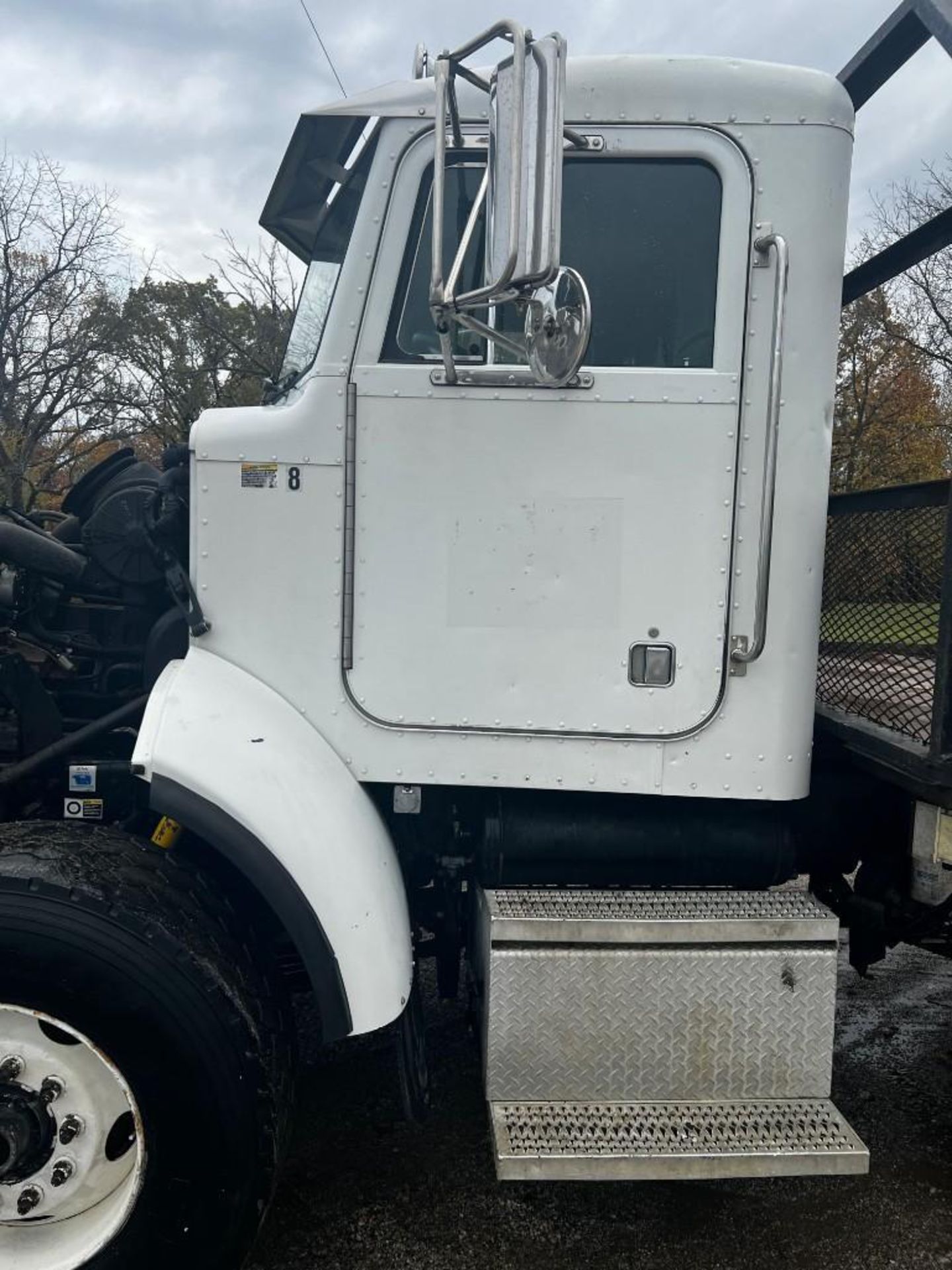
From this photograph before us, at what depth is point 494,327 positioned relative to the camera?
94.0 inches

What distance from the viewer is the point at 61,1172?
2230mm

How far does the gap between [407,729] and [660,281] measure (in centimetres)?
131

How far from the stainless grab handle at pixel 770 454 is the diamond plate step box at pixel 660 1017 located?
0.72 m

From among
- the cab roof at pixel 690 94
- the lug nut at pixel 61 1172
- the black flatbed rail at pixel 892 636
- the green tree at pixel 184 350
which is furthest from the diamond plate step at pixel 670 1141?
the green tree at pixel 184 350

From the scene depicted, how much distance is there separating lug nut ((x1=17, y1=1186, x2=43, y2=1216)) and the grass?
245cm

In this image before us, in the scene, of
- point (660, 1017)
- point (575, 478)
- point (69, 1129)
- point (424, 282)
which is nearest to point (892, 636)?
point (575, 478)

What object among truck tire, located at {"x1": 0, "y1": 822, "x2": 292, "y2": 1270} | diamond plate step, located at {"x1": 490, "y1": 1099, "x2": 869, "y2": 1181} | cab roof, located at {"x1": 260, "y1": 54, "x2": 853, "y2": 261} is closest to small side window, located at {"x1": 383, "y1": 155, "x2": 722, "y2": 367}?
cab roof, located at {"x1": 260, "y1": 54, "x2": 853, "y2": 261}

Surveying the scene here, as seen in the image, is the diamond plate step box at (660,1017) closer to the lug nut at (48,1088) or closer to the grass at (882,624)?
the grass at (882,624)

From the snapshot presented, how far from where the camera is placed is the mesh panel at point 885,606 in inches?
103

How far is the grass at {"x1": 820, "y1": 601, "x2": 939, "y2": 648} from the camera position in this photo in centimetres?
266

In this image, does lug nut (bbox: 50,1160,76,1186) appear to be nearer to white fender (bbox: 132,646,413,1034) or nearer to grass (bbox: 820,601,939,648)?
white fender (bbox: 132,646,413,1034)

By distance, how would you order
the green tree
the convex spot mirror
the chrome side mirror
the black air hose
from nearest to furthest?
1. the chrome side mirror
2. the convex spot mirror
3. the black air hose
4. the green tree

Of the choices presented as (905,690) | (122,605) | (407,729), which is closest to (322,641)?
(407,729)

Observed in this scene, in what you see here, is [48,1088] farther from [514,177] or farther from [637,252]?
[637,252]
